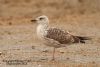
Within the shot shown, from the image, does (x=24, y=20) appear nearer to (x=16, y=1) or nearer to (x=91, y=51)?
(x=16, y=1)

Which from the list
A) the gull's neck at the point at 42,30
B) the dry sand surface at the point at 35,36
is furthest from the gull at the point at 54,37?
the dry sand surface at the point at 35,36

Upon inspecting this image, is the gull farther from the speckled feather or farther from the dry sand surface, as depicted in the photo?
the dry sand surface

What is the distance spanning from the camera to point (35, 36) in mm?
19766

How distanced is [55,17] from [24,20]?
165 centimetres

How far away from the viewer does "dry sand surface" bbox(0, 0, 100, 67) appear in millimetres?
14391

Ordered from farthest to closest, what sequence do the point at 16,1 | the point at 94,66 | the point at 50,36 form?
the point at 16,1
the point at 50,36
the point at 94,66

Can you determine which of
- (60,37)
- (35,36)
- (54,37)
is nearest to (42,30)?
(54,37)

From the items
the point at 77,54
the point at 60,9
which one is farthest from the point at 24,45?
the point at 60,9

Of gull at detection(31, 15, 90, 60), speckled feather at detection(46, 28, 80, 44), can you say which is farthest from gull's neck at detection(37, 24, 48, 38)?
speckled feather at detection(46, 28, 80, 44)

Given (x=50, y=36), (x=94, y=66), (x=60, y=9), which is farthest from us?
(x=60, y=9)

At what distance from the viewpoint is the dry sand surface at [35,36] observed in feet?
47.2

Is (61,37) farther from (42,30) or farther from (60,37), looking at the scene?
(42,30)

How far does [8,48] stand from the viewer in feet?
Answer: 54.7

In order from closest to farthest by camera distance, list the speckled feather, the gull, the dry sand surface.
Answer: the dry sand surface < the gull < the speckled feather
